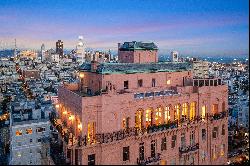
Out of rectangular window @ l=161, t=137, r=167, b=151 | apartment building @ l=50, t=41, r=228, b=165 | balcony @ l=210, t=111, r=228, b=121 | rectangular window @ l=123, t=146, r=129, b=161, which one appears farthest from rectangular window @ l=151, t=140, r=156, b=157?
balcony @ l=210, t=111, r=228, b=121

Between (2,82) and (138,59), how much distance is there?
120727 millimetres

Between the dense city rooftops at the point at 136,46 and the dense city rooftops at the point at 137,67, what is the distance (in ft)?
8.68

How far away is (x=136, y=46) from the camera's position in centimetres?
4197

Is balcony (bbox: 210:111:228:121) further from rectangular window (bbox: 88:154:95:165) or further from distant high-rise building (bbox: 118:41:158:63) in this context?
rectangular window (bbox: 88:154:95:165)

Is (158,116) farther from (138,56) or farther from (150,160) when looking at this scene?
(138,56)

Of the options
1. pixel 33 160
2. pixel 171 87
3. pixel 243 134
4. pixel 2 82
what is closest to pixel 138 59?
pixel 171 87

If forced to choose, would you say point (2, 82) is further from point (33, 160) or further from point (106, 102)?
point (106, 102)

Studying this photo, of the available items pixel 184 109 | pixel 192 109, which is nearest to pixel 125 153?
pixel 184 109

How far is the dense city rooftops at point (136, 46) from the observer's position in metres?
42.0

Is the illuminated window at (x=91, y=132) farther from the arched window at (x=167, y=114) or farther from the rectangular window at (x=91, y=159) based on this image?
the arched window at (x=167, y=114)

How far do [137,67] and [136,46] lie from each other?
343 cm

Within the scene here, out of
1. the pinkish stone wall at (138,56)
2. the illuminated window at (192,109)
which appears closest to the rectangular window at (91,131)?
the pinkish stone wall at (138,56)

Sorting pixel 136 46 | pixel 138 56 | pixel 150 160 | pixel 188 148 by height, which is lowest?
pixel 150 160

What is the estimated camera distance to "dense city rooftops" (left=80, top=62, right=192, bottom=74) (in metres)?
37.8
